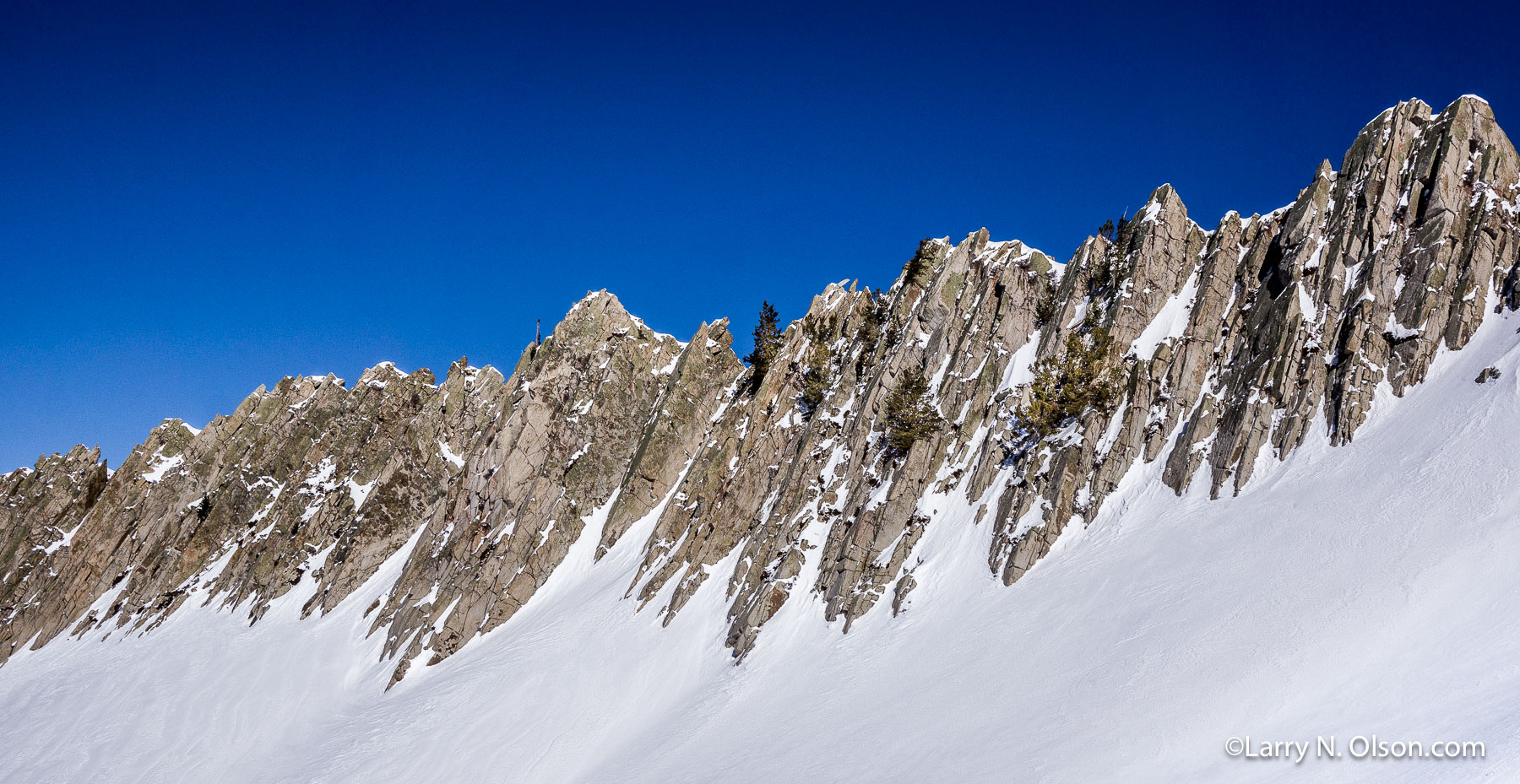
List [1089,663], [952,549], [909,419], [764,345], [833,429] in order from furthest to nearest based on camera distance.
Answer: [764,345], [833,429], [909,419], [952,549], [1089,663]

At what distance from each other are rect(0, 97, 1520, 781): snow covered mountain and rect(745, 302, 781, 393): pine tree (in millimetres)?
1106

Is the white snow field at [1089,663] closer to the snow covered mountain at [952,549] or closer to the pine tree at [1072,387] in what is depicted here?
the snow covered mountain at [952,549]

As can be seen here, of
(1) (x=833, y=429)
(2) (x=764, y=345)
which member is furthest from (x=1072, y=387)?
(2) (x=764, y=345)

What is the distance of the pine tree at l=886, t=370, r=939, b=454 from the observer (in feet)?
117

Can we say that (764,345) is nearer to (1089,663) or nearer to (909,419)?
(909,419)

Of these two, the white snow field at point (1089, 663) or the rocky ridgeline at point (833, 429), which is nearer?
the white snow field at point (1089, 663)

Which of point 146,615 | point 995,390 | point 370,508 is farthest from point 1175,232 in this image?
point 146,615

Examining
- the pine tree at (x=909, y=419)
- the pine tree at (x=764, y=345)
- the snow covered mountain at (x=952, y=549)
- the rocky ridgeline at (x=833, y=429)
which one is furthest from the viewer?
the pine tree at (x=764, y=345)

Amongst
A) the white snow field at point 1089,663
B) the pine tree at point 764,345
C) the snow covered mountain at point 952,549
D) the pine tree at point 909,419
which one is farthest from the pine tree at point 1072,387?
the pine tree at point 764,345

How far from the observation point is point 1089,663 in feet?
71.6

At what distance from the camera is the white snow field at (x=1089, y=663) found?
17.1 metres

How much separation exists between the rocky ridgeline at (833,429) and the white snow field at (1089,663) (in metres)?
1.46

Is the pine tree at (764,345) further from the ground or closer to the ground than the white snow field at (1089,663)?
further from the ground

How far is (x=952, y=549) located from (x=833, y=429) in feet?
39.4
